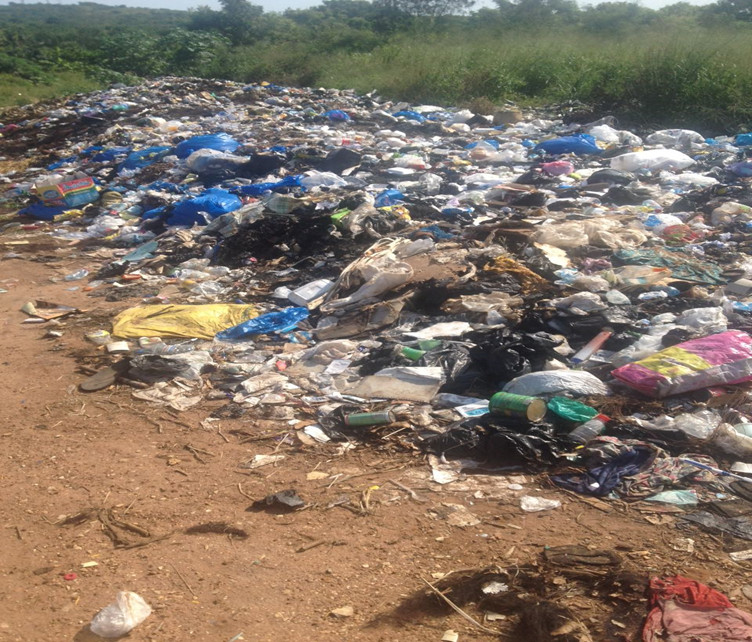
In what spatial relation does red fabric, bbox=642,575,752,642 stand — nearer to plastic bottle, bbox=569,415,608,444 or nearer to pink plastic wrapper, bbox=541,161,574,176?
plastic bottle, bbox=569,415,608,444

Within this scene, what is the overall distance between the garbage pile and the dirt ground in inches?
6.1

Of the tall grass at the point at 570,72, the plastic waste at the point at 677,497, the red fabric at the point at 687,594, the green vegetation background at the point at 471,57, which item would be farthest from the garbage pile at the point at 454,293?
the green vegetation background at the point at 471,57

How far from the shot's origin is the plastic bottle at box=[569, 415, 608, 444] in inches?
115

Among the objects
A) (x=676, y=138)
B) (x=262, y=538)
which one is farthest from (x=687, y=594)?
(x=676, y=138)

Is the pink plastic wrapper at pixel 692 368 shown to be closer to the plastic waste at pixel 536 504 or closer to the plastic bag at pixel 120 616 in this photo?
the plastic waste at pixel 536 504

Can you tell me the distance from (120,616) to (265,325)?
2549 mm

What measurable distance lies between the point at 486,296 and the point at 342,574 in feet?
8.16

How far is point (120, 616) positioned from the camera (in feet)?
6.73

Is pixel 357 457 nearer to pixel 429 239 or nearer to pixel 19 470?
pixel 19 470

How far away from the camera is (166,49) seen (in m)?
20.7

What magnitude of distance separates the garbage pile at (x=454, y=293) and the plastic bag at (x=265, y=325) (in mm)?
16

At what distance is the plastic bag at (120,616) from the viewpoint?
2.03m

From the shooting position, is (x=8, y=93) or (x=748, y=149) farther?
(x=8, y=93)

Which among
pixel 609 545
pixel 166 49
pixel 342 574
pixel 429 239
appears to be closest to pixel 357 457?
pixel 342 574
